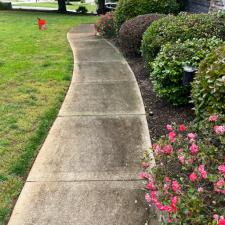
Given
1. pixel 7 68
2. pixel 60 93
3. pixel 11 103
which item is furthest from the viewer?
pixel 7 68

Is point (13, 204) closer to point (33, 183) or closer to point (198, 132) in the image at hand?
point (33, 183)

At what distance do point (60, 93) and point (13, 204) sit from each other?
3.39m

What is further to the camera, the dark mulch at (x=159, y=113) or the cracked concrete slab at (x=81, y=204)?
the dark mulch at (x=159, y=113)

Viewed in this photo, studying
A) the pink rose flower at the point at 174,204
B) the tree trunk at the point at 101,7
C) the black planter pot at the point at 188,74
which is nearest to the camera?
the pink rose flower at the point at 174,204

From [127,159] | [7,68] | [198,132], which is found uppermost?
[198,132]

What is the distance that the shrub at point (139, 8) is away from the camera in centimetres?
1138

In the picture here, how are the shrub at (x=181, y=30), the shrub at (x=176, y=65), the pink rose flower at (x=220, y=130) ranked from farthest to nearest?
the shrub at (x=181, y=30)
the shrub at (x=176, y=65)
the pink rose flower at (x=220, y=130)

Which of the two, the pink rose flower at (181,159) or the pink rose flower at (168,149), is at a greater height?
the pink rose flower at (181,159)

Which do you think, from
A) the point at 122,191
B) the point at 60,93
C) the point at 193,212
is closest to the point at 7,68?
the point at 60,93

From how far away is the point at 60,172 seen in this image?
4.25 meters

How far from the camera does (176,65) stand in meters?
5.82

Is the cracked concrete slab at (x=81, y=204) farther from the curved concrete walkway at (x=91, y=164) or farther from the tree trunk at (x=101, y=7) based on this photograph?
the tree trunk at (x=101, y=7)

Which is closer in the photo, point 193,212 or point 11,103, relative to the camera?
point 193,212

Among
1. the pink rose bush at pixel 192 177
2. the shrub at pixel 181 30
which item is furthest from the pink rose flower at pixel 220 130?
the shrub at pixel 181 30
